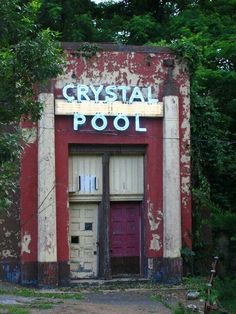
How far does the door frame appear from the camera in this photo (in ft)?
51.0

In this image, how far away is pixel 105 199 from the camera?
51.5 feet

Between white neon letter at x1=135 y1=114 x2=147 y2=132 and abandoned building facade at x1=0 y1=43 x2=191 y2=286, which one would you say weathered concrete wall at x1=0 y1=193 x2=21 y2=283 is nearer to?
abandoned building facade at x1=0 y1=43 x2=191 y2=286

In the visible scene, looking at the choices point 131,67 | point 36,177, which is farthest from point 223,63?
point 36,177

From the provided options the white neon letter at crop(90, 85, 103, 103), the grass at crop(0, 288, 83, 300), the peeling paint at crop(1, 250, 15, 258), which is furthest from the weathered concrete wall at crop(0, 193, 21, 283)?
the white neon letter at crop(90, 85, 103, 103)

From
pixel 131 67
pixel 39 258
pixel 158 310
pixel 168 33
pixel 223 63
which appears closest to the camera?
pixel 158 310

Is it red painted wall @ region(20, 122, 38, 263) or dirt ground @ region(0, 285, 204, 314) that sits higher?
red painted wall @ region(20, 122, 38, 263)

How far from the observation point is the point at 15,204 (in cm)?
1519

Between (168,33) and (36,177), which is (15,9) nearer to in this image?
(36,177)

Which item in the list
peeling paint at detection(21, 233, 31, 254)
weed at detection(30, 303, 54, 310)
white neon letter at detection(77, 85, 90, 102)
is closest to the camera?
weed at detection(30, 303, 54, 310)

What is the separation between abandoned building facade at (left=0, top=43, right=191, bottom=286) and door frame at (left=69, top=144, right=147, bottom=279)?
0.09 feet

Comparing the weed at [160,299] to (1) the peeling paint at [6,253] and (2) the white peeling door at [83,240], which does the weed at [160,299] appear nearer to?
(2) the white peeling door at [83,240]

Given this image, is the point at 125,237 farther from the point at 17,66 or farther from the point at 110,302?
the point at 17,66

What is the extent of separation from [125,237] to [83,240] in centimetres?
115

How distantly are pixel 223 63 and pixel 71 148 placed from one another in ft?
24.0
